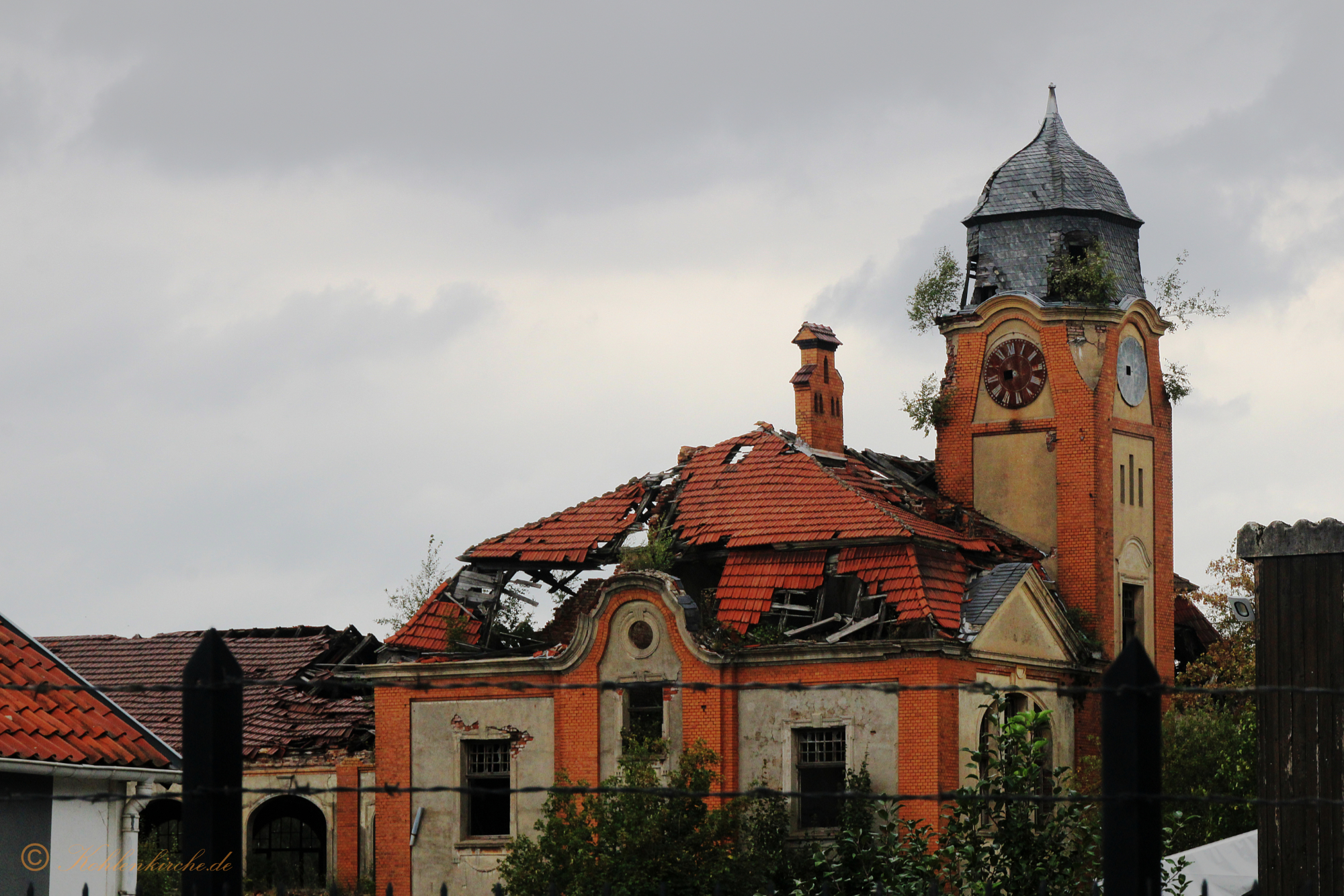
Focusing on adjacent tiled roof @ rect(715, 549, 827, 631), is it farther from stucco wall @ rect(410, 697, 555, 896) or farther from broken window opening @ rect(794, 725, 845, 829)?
stucco wall @ rect(410, 697, 555, 896)

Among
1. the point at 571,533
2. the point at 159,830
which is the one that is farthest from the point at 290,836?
the point at 571,533

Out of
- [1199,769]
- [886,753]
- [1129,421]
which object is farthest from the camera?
[1129,421]

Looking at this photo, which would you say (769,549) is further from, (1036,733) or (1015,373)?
(1015,373)

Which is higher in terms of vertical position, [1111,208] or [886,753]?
→ [1111,208]

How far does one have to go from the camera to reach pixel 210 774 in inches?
273

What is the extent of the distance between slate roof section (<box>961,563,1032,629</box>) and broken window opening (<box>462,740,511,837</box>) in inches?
365

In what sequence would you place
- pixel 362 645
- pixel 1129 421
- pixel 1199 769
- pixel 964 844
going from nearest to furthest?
pixel 964 844 < pixel 1199 769 < pixel 1129 421 < pixel 362 645

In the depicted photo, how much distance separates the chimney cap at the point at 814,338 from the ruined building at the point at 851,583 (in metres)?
0.14

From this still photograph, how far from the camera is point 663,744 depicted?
32375 millimetres

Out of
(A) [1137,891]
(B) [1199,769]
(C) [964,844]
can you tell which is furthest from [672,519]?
(A) [1137,891]

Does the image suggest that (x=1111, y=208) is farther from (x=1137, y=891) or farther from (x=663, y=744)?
(x=1137, y=891)

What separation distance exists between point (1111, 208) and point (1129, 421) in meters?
4.60

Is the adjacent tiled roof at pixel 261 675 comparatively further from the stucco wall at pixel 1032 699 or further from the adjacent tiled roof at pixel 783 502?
the stucco wall at pixel 1032 699

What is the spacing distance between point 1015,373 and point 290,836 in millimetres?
19470
